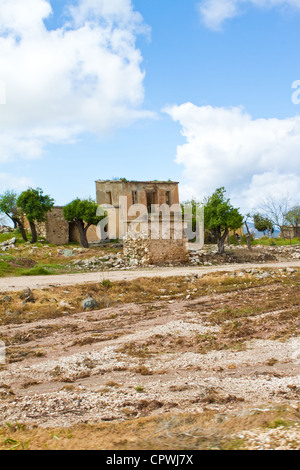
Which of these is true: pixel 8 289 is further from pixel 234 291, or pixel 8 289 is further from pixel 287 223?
pixel 287 223

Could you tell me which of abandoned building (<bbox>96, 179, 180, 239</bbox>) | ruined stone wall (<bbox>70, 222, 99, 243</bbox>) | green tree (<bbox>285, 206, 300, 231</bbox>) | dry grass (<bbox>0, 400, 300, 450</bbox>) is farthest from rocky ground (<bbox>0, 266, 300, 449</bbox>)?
green tree (<bbox>285, 206, 300, 231</bbox>)

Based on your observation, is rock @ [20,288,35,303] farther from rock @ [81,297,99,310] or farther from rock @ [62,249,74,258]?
rock @ [62,249,74,258]

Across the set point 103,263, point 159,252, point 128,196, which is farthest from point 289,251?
point 103,263

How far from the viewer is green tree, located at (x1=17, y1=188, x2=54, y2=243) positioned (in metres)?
32.2

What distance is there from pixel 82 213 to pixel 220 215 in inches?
464

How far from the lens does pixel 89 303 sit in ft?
34.6

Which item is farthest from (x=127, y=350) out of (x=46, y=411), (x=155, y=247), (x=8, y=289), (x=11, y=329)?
(x=155, y=247)

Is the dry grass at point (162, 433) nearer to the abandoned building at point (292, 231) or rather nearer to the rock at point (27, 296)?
the rock at point (27, 296)

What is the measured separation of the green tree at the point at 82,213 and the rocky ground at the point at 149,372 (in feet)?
70.0

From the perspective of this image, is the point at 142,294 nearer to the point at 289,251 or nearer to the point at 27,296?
the point at 27,296

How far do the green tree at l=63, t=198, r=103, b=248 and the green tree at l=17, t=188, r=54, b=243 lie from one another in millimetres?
1845

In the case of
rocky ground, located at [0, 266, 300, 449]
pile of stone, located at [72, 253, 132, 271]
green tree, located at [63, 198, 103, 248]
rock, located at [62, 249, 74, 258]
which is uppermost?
green tree, located at [63, 198, 103, 248]

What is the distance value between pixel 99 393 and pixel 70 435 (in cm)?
127

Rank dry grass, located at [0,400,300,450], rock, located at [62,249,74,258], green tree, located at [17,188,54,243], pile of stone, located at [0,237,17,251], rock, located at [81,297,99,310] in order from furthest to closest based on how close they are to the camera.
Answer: green tree, located at [17,188,54,243]
pile of stone, located at [0,237,17,251]
rock, located at [62,249,74,258]
rock, located at [81,297,99,310]
dry grass, located at [0,400,300,450]
